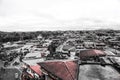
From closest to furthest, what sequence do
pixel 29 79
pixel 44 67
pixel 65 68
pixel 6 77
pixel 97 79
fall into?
pixel 97 79 → pixel 65 68 → pixel 44 67 → pixel 29 79 → pixel 6 77

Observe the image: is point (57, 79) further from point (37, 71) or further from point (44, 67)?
point (37, 71)

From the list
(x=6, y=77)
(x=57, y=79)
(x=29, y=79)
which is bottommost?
(x=6, y=77)

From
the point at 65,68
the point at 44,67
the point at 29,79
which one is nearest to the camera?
the point at 65,68

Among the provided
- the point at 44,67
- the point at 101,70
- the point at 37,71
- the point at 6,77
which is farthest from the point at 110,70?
the point at 6,77

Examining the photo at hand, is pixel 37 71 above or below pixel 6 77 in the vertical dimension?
above

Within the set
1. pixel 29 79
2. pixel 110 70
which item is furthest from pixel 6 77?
pixel 110 70

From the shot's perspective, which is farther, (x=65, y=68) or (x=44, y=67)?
(x=44, y=67)
